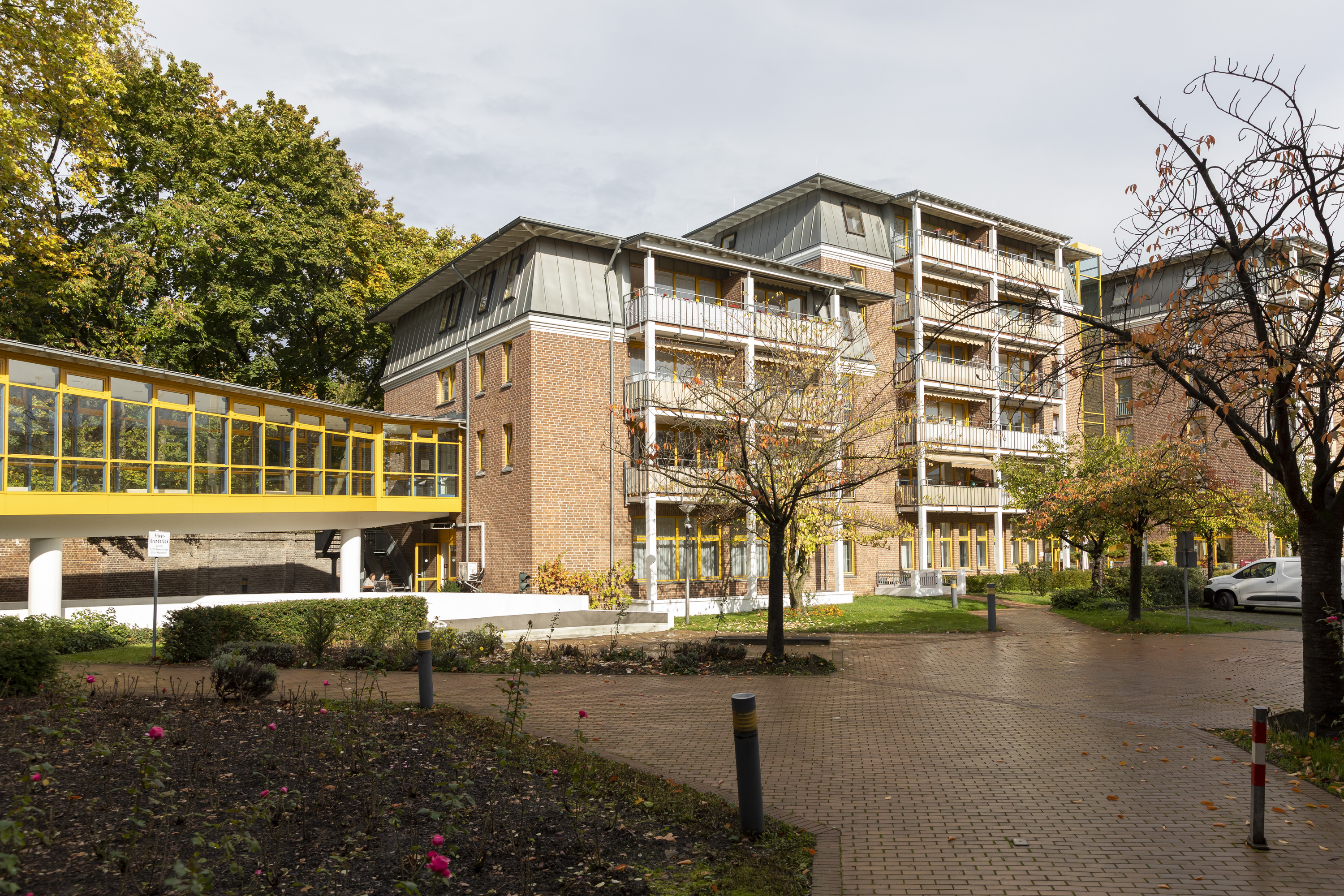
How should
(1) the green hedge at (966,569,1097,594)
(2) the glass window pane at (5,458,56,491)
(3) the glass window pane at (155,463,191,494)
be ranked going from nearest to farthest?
(2) the glass window pane at (5,458,56,491) → (3) the glass window pane at (155,463,191,494) → (1) the green hedge at (966,569,1097,594)

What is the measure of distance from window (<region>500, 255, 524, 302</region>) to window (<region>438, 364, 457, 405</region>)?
4694 millimetres

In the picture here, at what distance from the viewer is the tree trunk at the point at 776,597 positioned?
46.5ft

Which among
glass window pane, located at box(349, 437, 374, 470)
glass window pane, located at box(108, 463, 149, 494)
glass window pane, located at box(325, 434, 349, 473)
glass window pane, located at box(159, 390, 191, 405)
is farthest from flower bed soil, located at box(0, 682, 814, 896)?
glass window pane, located at box(349, 437, 374, 470)

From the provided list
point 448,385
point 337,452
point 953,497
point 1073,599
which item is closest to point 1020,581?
point 953,497

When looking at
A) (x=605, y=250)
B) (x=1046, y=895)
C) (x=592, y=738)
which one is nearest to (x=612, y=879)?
(x=1046, y=895)

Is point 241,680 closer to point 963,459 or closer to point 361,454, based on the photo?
point 361,454

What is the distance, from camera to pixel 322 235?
31.4 meters

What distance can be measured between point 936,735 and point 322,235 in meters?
29.2

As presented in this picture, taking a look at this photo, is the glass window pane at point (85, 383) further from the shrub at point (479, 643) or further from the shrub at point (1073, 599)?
the shrub at point (1073, 599)

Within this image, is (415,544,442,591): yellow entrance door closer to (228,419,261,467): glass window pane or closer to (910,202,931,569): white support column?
(228,419,261,467): glass window pane

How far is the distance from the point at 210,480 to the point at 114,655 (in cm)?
722

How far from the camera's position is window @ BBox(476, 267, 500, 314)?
27.9m

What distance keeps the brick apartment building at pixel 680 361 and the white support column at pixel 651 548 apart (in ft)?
0.23

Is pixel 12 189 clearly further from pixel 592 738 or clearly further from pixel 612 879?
pixel 612 879
